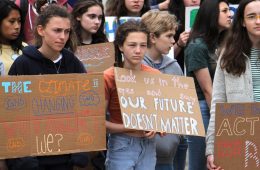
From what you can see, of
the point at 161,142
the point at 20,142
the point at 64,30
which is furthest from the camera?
the point at 161,142

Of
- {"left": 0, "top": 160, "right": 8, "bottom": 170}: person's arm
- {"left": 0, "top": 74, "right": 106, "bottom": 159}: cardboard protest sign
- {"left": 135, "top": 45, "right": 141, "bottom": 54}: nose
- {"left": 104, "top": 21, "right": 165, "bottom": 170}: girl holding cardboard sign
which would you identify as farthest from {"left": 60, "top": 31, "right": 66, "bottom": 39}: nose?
{"left": 0, "top": 160, "right": 8, "bottom": 170}: person's arm

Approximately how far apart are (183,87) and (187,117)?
0.85ft

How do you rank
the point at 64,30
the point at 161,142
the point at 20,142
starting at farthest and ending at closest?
the point at 161,142
the point at 64,30
the point at 20,142

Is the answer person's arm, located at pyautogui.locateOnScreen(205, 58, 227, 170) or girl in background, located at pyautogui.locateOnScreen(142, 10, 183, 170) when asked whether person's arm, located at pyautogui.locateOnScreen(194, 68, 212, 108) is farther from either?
person's arm, located at pyautogui.locateOnScreen(205, 58, 227, 170)

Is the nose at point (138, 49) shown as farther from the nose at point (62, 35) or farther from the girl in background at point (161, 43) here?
the girl in background at point (161, 43)

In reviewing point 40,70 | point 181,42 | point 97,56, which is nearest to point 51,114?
point 40,70

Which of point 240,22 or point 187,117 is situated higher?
point 240,22

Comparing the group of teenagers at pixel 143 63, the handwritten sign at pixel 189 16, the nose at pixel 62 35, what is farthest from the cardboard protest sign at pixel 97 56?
the handwritten sign at pixel 189 16

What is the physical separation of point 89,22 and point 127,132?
5.78 ft

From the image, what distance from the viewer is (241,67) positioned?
4.62 meters

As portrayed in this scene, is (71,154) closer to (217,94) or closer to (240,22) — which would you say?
(217,94)

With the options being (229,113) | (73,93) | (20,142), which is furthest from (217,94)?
(20,142)

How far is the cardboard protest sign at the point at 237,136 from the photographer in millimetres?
4504

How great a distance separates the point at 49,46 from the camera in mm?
4797
